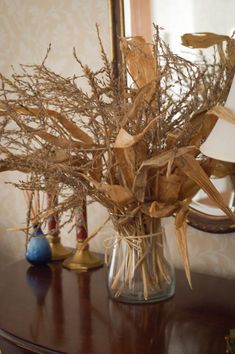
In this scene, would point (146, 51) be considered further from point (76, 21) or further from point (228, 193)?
point (76, 21)

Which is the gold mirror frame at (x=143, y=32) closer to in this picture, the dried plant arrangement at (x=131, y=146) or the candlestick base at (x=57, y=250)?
the dried plant arrangement at (x=131, y=146)

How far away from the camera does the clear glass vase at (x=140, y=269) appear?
3.67 feet

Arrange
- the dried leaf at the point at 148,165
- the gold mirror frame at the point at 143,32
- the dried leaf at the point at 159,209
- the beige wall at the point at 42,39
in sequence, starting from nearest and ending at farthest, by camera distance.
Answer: the dried leaf at the point at 148,165, the dried leaf at the point at 159,209, the gold mirror frame at the point at 143,32, the beige wall at the point at 42,39

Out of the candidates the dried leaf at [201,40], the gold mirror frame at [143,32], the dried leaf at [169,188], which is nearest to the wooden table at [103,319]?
the gold mirror frame at [143,32]

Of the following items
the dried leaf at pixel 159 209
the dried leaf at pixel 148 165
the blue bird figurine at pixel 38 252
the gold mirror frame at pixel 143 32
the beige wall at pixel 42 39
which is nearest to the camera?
the dried leaf at pixel 148 165

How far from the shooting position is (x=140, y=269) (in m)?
1.12

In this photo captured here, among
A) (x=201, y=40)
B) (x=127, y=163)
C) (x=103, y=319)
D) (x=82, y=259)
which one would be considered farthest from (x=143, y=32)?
(x=103, y=319)

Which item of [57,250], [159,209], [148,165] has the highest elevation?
[148,165]

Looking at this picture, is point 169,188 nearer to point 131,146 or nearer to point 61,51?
point 131,146

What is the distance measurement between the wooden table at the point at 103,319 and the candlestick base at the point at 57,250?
160mm

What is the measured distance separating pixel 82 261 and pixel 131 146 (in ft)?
1.76

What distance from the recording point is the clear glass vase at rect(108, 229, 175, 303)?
1.12 meters

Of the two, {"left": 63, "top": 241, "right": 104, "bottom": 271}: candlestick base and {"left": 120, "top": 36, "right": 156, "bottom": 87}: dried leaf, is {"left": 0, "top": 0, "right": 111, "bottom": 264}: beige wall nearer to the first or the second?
{"left": 63, "top": 241, "right": 104, "bottom": 271}: candlestick base

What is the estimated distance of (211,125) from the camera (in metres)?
1.05
